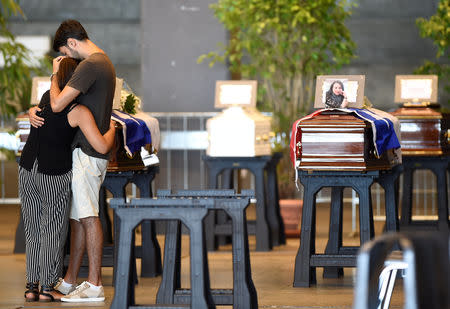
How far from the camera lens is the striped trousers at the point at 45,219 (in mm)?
4566

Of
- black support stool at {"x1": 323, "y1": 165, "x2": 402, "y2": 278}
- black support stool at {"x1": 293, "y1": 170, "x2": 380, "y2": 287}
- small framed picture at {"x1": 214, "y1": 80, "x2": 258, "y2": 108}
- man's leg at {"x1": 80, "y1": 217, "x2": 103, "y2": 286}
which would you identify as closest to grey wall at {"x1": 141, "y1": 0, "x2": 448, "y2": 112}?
small framed picture at {"x1": 214, "y1": 80, "x2": 258, "y2": 108}

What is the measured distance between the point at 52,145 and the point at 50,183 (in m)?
0.19

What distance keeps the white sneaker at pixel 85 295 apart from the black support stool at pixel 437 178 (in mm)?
2723

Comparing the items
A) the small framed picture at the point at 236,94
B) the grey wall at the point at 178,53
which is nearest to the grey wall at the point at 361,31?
the grey wall at the point at 178,53

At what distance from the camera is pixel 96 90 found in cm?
455

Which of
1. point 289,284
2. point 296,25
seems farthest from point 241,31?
point 289,284

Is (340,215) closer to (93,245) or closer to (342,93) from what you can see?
(342,93)

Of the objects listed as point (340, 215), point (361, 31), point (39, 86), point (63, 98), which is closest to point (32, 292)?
point (63, 98)

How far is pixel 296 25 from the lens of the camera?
27.1 ft

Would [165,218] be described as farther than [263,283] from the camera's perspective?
No

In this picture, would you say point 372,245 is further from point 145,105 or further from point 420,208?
point 420,208

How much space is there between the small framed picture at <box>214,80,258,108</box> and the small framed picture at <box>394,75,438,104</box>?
3.55 feet

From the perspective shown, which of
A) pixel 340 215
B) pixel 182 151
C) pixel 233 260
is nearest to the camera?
pixel 233 260

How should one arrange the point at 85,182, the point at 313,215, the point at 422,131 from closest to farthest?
the point at 85,182
the point at 313,215
the point at 422,131
